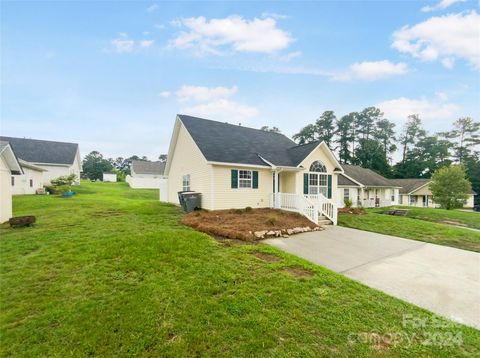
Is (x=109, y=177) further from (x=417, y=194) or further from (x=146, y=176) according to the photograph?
(x=417, y=194)

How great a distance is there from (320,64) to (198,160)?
30.8ft

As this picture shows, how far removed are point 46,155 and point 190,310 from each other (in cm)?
3553

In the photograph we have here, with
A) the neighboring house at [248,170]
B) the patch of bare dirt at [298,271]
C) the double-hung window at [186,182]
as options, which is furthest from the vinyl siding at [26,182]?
the patch of bare dirt at [298,271]

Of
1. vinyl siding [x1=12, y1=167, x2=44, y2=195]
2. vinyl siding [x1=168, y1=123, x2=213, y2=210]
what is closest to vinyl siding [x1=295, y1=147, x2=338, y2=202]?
vinyl siding [x1=168, y1=123, x2=213, y2=210]

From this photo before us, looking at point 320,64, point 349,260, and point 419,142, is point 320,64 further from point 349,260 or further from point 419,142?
point 419,142

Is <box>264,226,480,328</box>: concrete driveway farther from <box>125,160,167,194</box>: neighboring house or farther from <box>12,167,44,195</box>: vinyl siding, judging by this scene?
<box>125,160,167,194</box>: neighboring house

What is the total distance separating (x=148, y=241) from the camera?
20.9 ft

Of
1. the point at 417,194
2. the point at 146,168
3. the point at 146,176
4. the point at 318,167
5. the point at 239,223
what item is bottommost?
the point at 417,194

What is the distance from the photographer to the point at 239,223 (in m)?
8.98

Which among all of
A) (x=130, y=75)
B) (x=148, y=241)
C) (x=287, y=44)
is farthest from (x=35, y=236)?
(x=287, y=44)

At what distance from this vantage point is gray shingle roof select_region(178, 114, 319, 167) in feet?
40.7

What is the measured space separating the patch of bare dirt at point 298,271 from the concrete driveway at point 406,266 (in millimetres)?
979

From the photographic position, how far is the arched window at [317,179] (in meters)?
13.9

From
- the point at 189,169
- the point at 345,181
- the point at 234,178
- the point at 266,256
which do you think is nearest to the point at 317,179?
the point at 234,178
